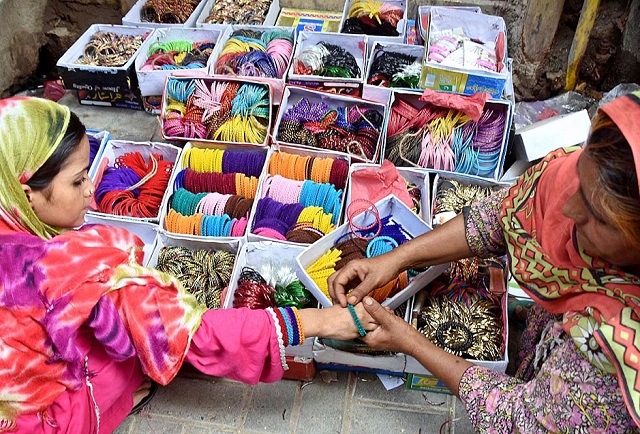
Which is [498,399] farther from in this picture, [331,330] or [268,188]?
[268,188]

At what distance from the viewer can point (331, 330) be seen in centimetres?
202

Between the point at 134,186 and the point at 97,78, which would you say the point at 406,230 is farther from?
the point at 97,78

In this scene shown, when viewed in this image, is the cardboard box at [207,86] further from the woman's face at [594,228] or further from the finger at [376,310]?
the woman's face at [594,228]

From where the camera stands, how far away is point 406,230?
102 inches

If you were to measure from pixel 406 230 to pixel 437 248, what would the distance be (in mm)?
456

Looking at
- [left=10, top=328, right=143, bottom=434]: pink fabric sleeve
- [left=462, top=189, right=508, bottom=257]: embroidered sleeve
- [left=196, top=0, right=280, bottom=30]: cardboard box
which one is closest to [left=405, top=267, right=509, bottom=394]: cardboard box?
[left=462, top=189, right=508, bottom=257]: embroidered sleeve

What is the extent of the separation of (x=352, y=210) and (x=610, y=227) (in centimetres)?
148

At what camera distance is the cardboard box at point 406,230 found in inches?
87.4

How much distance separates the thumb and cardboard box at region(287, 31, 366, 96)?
1.68 meters

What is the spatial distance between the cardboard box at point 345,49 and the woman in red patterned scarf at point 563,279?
4.77 ft

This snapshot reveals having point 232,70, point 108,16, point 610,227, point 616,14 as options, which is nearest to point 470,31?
point 616,14

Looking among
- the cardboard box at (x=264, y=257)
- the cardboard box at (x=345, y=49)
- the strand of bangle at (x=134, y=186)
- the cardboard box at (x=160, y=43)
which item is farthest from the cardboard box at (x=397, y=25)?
the cardboard box at (x=264, y=257)

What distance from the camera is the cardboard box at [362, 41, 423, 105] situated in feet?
10.6

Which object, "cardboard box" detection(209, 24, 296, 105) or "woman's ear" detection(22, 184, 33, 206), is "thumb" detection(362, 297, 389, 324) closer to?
"woman's ear" detection(22, 184, 33, 206)
